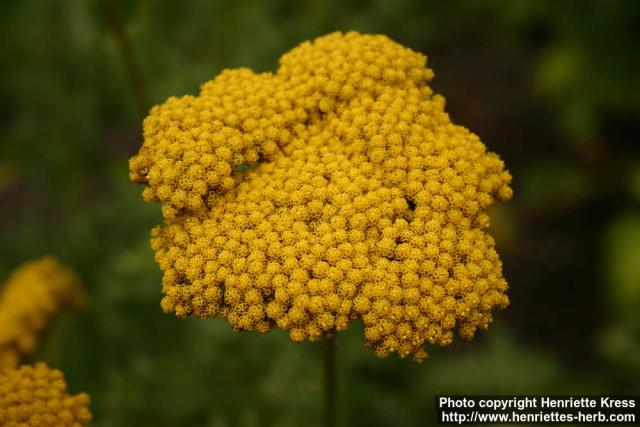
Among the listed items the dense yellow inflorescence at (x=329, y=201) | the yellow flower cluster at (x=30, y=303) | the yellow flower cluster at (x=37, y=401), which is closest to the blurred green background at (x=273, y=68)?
the yellow flower cluster at (x=30, y=303)

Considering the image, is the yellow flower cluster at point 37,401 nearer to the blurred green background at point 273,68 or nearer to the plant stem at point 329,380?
the plant stem at point 329,380

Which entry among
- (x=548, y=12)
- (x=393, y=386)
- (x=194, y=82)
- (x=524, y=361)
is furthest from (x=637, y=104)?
(x=194, y=82)

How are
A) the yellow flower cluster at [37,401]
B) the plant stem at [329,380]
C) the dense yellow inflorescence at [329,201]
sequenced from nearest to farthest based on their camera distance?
the dense yellow inflorescence at [329,201]
the yellow flower cluster at [37,401]
the plant stem at [329,380]

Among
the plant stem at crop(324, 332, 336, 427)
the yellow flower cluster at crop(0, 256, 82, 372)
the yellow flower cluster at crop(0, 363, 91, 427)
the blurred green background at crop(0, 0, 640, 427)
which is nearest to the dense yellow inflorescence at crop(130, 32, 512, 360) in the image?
the plant stem at crop(324, 332, 336, 427)

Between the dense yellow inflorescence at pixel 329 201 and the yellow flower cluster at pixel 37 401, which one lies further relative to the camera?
the yellow flower cluster at pixel 37 401

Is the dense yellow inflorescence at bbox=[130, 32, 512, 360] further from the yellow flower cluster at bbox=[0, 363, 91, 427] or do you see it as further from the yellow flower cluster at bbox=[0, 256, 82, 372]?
the yellow flower cluster at bbox=[0, 256, 82, 372]

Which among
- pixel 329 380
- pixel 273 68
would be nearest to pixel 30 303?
pixel 329 380

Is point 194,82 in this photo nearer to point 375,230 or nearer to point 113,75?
point 113,75
